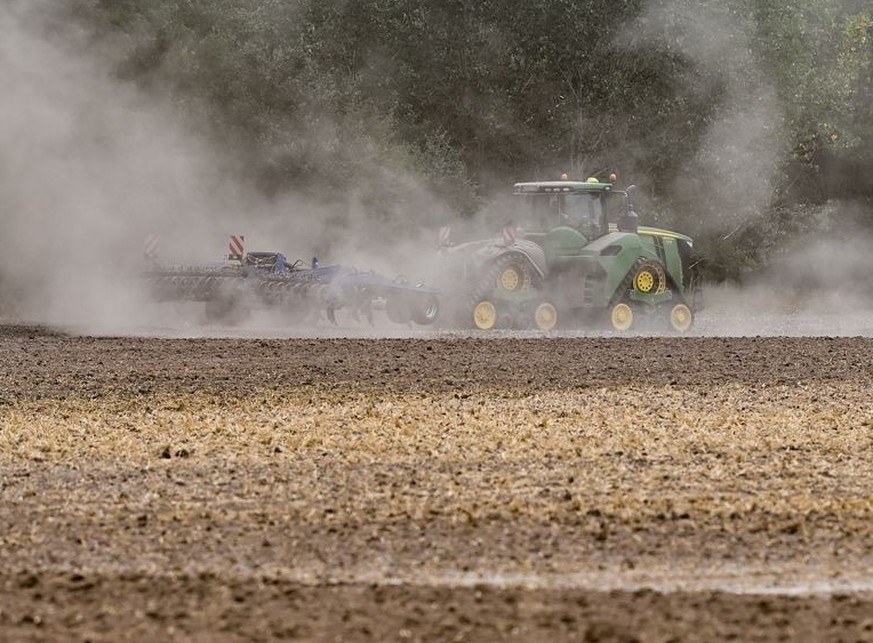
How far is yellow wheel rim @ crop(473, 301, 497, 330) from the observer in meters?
24.3

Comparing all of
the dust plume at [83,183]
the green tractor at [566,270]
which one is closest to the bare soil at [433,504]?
the green tractor at [566,270]

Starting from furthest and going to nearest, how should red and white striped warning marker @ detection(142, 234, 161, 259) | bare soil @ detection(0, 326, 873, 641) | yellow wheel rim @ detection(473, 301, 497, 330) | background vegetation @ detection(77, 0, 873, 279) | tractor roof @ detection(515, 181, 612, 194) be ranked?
background vegetation @ detection(77, 0, 873, 279), red and white striped warning marker @ detection(142, 234, 161, 259), tractor roof @ detection(515, 181, 612, 194), yellow wheel rim @ detection(473, 301, 497, 330), bare soil @ detection(0, 326, 873, 641)

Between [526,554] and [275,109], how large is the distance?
88.2 ft

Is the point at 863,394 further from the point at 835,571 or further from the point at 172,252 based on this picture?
the point at 172,252

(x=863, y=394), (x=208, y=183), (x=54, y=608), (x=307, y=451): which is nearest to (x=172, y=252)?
(x=208, y=183)

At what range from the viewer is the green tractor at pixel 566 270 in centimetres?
2442

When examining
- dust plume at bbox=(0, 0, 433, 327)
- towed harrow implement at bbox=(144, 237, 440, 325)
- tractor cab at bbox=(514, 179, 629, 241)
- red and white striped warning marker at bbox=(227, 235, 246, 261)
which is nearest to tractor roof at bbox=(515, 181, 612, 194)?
tractor cab at bbox=(514, 179, 629, 241)

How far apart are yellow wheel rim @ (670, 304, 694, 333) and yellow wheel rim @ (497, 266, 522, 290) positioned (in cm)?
303

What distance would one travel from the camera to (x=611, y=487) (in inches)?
379

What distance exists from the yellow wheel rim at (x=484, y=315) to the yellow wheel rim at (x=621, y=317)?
6.75ft

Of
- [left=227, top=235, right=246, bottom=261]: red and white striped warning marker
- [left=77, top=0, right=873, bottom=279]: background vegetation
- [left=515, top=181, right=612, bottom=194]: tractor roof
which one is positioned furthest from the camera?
[left=77, top=0, right=873, bottom=279]: background vegetation

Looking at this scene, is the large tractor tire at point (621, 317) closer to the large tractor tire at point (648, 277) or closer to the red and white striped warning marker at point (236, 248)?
the large tractor tire at point (648, 277)

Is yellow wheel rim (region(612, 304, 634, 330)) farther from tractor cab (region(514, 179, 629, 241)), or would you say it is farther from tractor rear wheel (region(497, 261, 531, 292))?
tractor rear wheel (region(497, 261, 531, 292))

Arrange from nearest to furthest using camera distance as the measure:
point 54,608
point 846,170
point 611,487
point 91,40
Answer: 1. point 54,608
2. point 611,487
3. point 91,40
4. point 846,170
